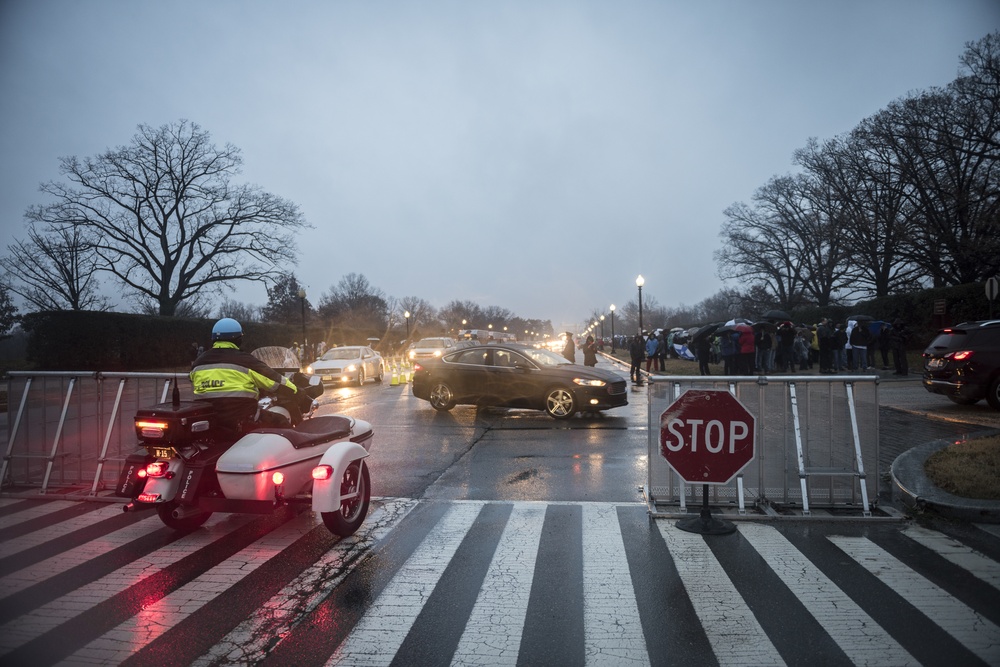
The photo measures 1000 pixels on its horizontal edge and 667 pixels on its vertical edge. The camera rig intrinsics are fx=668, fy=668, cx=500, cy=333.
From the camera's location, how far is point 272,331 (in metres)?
46.3

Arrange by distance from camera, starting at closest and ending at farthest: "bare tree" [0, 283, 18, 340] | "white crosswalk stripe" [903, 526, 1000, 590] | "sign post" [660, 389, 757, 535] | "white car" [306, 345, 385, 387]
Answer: "white crosswalk stripe" [903, 526, 1000, 590], "sign post" [660, 389, 757, 535], "white car" [306, 345, 385, 387], "bare tree" [0, 283, 18, 340]

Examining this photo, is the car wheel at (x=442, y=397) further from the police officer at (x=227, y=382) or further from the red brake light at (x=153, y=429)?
the red brake light at (x=153, y=429)

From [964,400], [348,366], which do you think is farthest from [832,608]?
[348,366]

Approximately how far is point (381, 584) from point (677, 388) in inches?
142

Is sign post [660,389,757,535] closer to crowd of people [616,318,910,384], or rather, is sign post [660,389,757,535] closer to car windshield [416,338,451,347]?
crowd of people [616,318,910,384]

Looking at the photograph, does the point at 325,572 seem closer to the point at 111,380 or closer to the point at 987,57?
the point at 111,380

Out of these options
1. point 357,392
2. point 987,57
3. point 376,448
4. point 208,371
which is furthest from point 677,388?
point 987,57

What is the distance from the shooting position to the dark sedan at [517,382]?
13.5 meters

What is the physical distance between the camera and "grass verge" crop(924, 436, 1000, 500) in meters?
6.69

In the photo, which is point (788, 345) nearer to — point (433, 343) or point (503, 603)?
point (433, 343)

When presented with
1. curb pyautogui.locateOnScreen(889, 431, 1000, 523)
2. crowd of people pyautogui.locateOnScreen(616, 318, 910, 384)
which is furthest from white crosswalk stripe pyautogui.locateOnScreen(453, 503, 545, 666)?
crowd of people pyautogui.locateOnScreen(616, 318, 910, 384)

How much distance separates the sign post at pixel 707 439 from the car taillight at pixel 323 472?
9.93ft

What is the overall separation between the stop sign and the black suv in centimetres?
950

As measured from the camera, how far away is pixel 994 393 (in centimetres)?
1287
